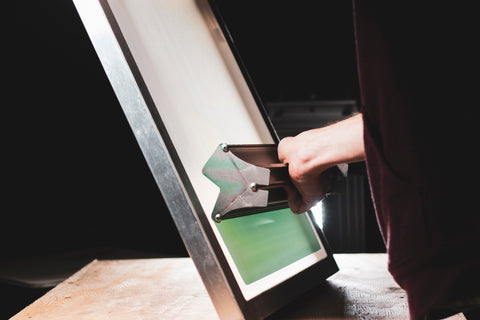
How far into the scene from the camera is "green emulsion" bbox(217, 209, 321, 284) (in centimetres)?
62

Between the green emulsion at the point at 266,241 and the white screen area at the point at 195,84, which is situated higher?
the white screen area at the point at 195,84

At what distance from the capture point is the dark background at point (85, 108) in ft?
7.72

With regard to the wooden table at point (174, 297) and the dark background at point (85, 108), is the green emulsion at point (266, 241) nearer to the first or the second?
the wooden table at point (174, 297)

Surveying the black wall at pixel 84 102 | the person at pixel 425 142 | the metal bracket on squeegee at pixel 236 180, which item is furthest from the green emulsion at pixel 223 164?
the black wall at pixel 84 102

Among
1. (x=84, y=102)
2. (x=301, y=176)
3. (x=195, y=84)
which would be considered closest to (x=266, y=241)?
(x=301, y=176)

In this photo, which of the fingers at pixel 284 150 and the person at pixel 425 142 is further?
the fingers at pixel 284 150

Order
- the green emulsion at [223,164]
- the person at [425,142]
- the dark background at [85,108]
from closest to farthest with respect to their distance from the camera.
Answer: the person at [425,142]
the green emulsion at [223,164]
the dark background at [85,108]

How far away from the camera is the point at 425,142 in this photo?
1.48 feet

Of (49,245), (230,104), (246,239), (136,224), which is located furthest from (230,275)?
(136,224)

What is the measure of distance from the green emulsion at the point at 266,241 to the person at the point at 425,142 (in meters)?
0.23

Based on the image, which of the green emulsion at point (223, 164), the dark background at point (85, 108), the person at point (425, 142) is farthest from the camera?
the dark background at point (85, 108)

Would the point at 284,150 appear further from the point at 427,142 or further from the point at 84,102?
the point at 84,102

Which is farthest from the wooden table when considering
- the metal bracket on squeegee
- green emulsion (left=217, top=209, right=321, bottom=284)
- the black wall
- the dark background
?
the black wall

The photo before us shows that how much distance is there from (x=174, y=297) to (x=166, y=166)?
0.32m
